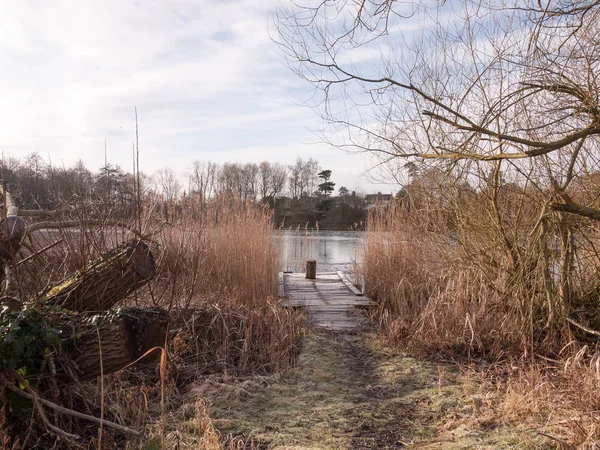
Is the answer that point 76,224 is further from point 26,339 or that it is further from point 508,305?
point 508,305

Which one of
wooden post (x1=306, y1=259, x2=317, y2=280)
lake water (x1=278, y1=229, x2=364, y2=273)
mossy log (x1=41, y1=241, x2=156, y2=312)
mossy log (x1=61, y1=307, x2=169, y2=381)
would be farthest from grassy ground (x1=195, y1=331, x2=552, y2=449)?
wooden post (x1=306, y1=259, x2=317, y2=280)

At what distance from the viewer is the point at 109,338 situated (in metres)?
2.93

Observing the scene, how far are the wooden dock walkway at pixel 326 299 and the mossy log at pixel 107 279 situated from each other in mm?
2788

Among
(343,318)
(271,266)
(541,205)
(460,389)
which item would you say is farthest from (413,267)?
(460,389)

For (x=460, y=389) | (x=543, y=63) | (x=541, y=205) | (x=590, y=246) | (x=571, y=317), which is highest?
(x=543, y=63)

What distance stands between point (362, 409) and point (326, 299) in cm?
379

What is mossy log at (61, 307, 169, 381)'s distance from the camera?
292 centimetres

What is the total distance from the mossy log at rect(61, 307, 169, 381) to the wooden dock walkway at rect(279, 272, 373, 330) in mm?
3099

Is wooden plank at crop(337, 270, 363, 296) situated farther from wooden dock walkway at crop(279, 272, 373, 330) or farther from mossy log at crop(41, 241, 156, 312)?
mossy log at crop(41, 241, 156, 312)

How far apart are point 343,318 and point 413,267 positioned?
1318 millimetres

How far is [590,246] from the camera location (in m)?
4.44

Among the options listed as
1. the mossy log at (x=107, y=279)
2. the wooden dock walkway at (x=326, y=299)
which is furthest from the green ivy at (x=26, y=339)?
the wooden dock walkway at (x=326, y=299)

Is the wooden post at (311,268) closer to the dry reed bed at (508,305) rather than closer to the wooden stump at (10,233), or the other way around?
the dry reed bed at (508,305)

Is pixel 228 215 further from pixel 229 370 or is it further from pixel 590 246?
pixel 590 246
